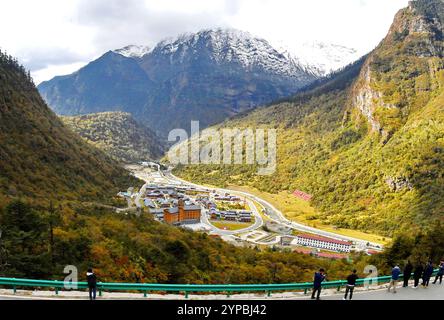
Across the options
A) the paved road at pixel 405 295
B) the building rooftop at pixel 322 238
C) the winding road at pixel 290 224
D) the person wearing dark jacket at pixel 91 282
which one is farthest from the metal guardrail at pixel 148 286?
the winding road at pixel 290 224

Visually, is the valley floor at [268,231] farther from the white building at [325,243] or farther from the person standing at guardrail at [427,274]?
the person standing at guardrail at [427,274]

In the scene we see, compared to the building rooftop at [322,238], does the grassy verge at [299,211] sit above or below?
above

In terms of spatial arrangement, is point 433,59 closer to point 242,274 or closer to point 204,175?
point 204,175

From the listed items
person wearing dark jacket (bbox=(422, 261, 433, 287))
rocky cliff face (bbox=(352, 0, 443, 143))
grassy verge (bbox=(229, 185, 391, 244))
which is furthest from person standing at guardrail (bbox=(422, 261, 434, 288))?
rocky cliff face (bbox=(352, 0, 443, 143))

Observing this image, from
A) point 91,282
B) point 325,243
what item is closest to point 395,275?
point 91,282

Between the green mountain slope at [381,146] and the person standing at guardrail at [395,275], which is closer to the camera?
the person standing at guardrail at [395,275]

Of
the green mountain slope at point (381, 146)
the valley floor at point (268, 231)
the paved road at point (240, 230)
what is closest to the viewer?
the valley floor at point (268, 231)

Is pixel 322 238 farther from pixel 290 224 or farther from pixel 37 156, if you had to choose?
pixel 37 156
